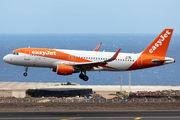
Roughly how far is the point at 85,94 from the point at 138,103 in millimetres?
14537

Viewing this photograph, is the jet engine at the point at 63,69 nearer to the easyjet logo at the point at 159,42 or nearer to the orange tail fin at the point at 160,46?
the orange tail fin at the point at 160,46

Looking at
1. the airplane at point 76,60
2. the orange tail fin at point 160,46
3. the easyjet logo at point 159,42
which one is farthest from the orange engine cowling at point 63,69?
the easyjet logo at point 159,42

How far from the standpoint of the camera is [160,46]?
62.7m

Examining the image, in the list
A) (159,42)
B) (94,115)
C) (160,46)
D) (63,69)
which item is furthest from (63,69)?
(159,42)

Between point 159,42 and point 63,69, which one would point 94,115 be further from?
point 159,42

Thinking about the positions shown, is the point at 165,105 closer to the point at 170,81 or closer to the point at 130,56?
the point at 130,56

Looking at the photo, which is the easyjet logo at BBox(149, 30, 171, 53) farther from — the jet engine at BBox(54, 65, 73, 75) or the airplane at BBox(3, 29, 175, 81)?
the jet engine at BBox(54, 65, 73, 75)

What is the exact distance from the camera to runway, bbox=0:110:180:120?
4384cm

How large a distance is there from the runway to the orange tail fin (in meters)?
15.5

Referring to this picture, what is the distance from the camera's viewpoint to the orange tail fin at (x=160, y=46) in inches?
2438

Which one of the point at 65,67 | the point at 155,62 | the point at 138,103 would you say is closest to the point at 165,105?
the point at 138,103

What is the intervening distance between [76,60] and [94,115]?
13801 mm

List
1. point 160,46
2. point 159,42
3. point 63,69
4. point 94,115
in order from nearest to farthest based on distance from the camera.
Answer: point 94,115
point 63,69
point 160,46
point 159,42

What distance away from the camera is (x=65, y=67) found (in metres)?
55.7
